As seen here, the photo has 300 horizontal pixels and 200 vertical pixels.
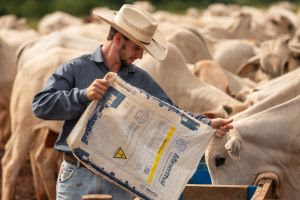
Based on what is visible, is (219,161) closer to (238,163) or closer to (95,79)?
(238,163)

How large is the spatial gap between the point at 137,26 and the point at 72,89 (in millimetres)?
506

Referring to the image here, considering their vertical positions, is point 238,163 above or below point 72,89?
above

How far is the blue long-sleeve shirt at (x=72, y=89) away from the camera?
6312 millimetres

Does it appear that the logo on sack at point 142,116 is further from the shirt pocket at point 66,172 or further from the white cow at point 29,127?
the white cow at point 29,127

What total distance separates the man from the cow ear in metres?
0.39

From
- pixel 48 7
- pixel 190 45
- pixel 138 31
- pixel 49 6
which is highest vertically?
pixel 49 6

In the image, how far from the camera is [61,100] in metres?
6.34

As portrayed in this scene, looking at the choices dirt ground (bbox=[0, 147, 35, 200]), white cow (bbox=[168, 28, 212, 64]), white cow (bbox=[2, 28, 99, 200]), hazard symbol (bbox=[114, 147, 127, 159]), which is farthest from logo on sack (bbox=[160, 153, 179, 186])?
white cow (bbox=[168, 28, 212, 64])

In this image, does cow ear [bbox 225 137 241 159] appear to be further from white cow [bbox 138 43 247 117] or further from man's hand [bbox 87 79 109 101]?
white cow [bbox 138 43 247 117]

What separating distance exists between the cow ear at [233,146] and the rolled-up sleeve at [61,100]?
100 centimetres

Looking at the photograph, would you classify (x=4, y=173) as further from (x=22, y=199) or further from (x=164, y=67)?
(x=164, y=67)

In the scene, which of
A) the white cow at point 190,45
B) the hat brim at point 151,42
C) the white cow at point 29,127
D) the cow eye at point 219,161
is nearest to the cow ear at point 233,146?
the cow eye at point 219,161

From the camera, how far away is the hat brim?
6426 mm

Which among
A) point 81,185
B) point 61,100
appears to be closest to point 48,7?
point 81,185
